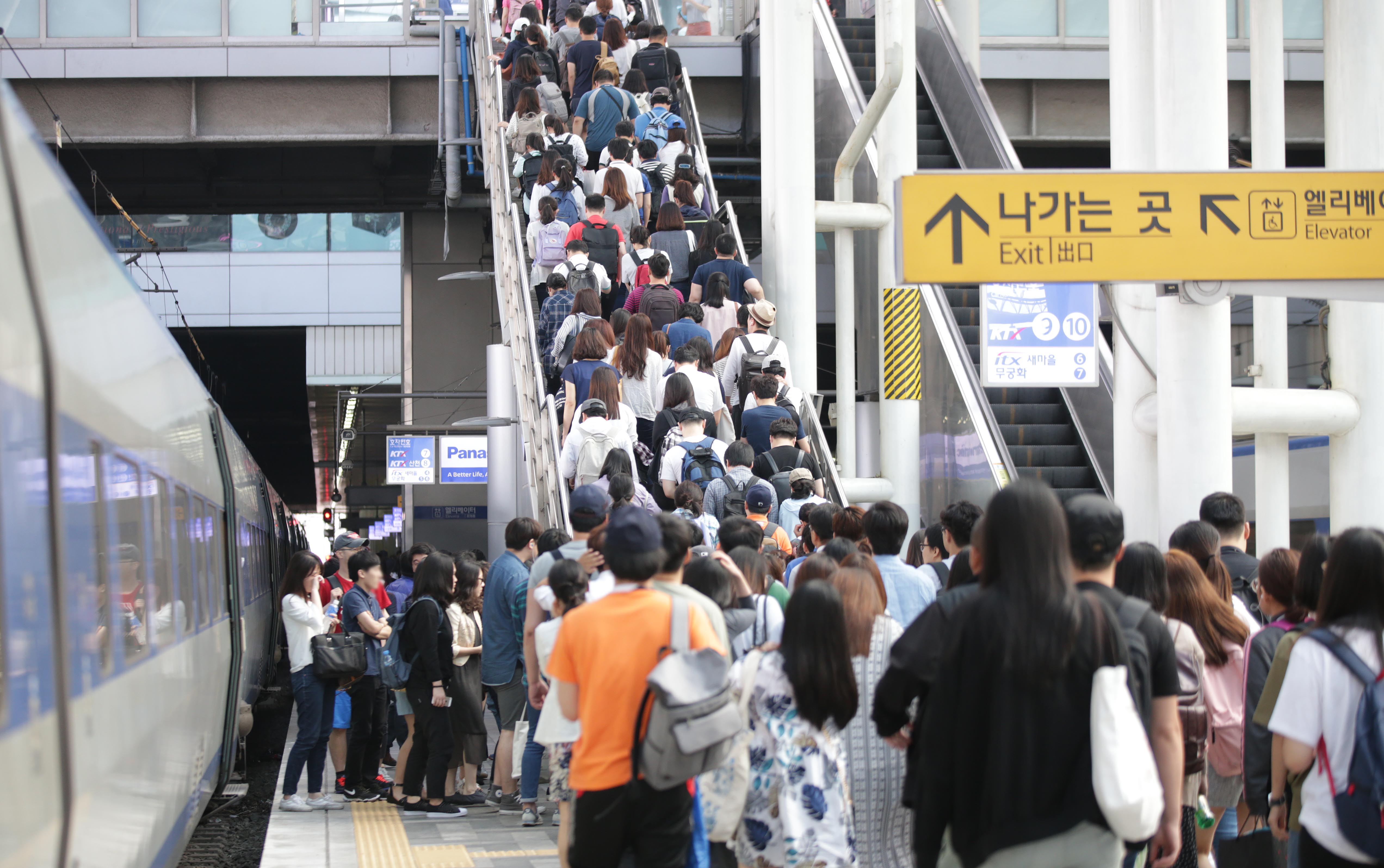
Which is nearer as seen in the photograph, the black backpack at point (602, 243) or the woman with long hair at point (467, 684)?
the woman with long hair at point (467, 684)

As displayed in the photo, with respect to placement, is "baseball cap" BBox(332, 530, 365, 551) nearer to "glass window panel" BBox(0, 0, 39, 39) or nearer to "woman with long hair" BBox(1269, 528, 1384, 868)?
"woman with long hair" BBox(1269, 528, 1384, 868)

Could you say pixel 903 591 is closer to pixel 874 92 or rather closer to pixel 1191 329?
pixel 1191 329

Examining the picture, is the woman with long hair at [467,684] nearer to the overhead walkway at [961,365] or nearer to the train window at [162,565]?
the train window at [162,565]

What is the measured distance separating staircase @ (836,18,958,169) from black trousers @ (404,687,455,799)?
9719 mm

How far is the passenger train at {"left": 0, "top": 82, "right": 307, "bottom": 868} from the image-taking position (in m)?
3.10

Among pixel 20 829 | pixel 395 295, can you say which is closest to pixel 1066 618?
pixel 20 829

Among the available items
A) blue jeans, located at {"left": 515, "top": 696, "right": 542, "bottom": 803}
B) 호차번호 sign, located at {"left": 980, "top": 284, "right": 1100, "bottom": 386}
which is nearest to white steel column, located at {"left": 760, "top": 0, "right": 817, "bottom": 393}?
호차번호 sign, located at {"left": 980, "top": 284, "right": 1100, "bottom": 386}

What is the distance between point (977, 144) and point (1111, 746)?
13328 mm

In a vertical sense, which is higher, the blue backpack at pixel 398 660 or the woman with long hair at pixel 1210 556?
the woman with long hair at pixel 1210 556

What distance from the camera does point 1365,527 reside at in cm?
385

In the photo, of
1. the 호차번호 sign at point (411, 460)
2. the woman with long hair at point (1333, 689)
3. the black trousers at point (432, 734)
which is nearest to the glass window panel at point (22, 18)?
the 호차번호 sign at point (411, 460)

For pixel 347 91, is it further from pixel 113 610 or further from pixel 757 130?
pixel 113 610

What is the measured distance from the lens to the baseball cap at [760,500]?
25.1 feet

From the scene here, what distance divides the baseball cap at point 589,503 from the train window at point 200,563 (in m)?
2.34
